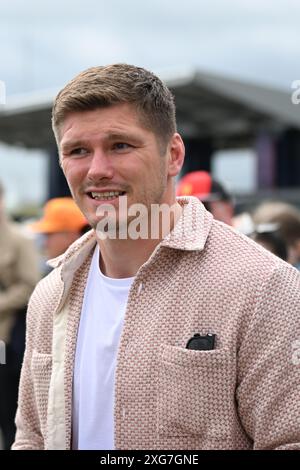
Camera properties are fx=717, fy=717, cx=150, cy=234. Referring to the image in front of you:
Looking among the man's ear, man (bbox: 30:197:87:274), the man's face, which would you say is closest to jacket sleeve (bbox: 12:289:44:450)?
the man's face

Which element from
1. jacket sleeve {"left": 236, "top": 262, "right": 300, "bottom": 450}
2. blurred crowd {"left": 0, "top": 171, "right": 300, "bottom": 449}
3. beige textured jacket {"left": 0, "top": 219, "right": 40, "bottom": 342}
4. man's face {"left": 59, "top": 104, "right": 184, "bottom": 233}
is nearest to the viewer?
jacket sleeve {"left": 236, "top": 262, "right": 300, "bottom": 450}

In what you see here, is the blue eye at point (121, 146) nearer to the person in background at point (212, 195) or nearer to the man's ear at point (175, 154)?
the man's ear at point (175, 154)

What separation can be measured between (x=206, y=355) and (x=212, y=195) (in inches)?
93.3

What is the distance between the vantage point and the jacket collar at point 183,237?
171 centimetres

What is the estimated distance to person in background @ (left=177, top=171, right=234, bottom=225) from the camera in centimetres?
385

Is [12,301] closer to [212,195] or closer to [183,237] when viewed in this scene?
[212,195]

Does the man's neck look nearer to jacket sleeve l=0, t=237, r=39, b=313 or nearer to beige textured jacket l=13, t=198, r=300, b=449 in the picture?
beige textured jacket l=13, t=198, r=300, b=449

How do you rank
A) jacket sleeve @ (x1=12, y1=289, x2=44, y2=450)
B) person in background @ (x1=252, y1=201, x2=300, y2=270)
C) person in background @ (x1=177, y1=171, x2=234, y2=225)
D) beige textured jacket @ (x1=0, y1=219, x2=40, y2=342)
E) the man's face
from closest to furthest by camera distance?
the man's face → jacket sleeve @ (x1=12, y1=289, x2=44, y2=450) → person in background @ (x1=177, y1=171, x2=234, y2=225) → person in background @ (x1=252, y1=201, x2=300, y2=270) → beige textured jacket @ (x1=0, y1=219, x2=40, y2=342)

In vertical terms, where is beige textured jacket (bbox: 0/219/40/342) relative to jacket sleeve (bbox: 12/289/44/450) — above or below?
below

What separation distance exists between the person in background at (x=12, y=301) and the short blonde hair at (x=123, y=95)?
2704 millimetres

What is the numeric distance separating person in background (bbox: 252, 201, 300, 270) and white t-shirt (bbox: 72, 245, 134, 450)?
2299mm

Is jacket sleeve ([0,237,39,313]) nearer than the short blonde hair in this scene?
No

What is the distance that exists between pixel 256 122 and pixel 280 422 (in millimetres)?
13411
